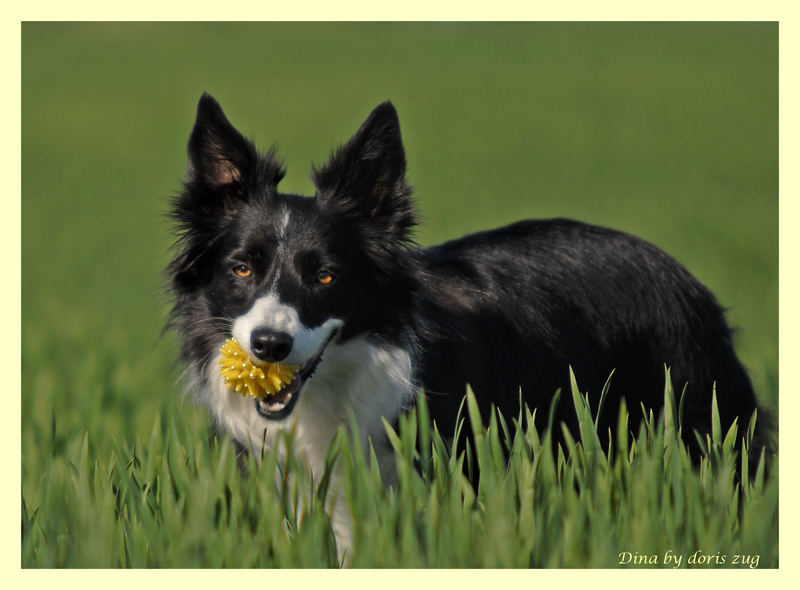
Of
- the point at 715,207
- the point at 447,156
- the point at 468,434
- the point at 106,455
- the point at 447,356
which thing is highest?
the point at 447,156

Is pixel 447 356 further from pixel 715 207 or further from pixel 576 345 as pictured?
pixel 715 207

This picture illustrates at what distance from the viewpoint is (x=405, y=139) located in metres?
4.30

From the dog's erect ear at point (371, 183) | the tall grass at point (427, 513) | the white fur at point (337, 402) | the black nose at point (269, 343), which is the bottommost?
the tall grass at point (427, 513)

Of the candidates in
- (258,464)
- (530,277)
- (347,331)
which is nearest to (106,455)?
(258,464)

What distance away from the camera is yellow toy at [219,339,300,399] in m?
3.86

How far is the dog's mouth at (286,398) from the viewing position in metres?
3.96

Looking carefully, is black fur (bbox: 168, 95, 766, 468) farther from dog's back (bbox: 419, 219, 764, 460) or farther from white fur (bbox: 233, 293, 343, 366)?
white fur (bbox: 233, 293, 343, 366)

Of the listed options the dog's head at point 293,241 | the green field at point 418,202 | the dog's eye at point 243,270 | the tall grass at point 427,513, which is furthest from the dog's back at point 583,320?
the dog's eye at point 243,270

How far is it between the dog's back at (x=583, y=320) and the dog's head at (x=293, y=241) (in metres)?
0.37

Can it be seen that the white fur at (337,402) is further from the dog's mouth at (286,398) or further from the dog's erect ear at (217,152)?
the dog's erect ear at (217,152)

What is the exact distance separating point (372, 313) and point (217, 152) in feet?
3.72

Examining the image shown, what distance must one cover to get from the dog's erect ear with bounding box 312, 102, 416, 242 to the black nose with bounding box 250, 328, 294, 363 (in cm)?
94

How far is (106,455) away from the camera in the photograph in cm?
585

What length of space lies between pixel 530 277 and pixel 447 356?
92cm
